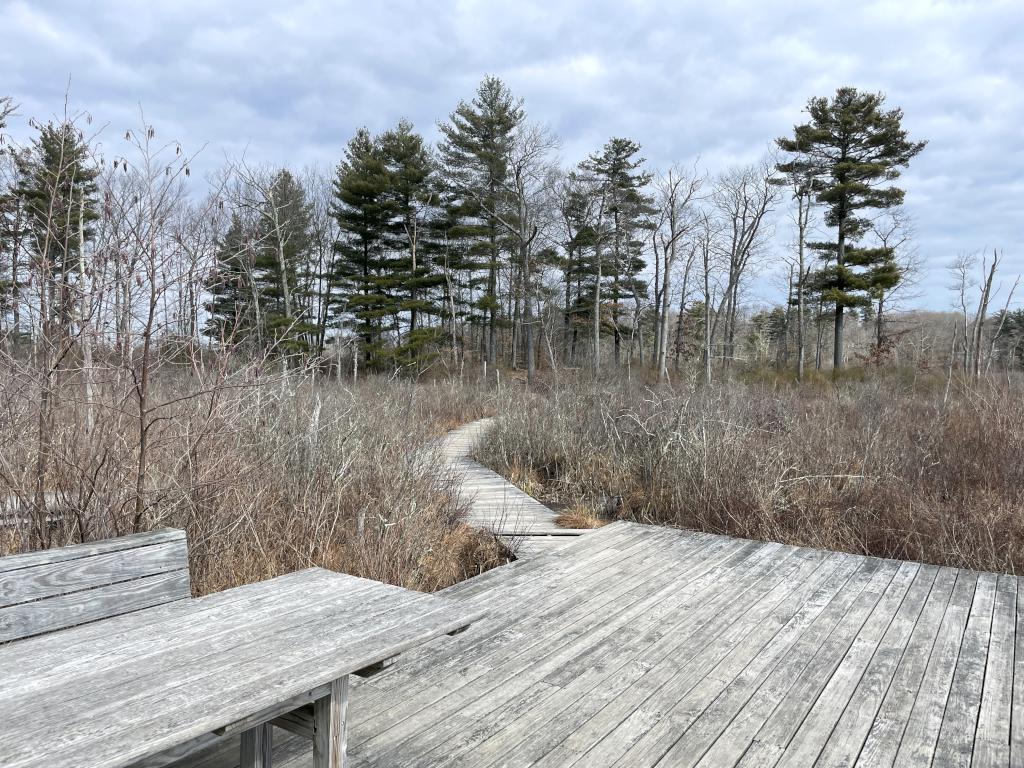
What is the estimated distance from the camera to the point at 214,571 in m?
3.09

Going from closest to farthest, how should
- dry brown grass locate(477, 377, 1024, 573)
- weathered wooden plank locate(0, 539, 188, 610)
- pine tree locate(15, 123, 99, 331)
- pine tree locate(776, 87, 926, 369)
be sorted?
weathered wooden plank locate(0, 539, 188, 610) < pine tree locate(15, 123, 99, 331) < dry brown grass locate(477, 377, 1024, 573) < pine tree locate(776, 87, 926, 369)

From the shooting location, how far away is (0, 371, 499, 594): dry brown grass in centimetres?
263

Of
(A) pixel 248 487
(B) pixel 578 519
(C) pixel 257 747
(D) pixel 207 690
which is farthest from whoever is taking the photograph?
(B) pixel 578 519

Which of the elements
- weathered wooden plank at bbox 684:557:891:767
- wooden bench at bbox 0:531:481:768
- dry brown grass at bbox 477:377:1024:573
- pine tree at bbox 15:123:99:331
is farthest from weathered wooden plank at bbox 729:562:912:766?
pine tree at bbox 15:123:99:331

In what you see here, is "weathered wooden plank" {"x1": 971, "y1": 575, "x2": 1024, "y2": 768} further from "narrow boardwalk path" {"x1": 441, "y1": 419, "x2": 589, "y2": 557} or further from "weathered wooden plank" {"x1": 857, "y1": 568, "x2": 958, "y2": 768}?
"narrow boardwalk path" {"x1": 441, "y1": 419, "x2": 589, "y2": 557}

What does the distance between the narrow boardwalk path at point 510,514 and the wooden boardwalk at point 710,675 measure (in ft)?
2.20

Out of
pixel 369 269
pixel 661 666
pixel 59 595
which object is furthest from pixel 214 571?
pixel 369 269

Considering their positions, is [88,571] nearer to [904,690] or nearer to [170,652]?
[170,652]

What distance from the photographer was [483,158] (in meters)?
24.6

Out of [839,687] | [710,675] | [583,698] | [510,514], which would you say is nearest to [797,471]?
[510,514]

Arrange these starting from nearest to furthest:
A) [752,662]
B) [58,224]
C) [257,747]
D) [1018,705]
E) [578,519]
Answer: [257,747] < [1018,705] < [752,662] < [58,224] < [578,519]

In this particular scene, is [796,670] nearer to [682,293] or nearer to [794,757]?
[794,757]

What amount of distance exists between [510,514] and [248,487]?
7.86ft

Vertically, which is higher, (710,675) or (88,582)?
(88,582)
